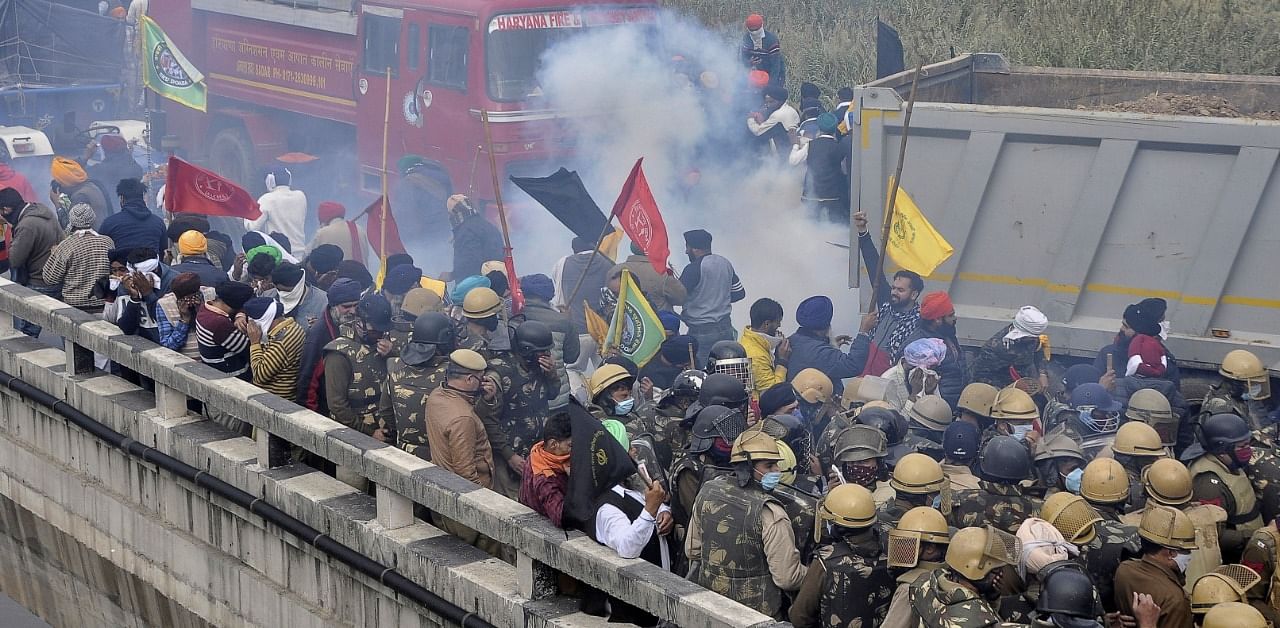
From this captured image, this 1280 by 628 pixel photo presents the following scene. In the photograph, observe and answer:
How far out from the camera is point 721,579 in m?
5.56

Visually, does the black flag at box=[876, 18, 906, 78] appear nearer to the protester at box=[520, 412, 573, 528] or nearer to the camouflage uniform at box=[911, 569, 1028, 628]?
the protester at box=[520, 412, 573, 528]

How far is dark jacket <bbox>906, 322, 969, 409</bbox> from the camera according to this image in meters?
8.58

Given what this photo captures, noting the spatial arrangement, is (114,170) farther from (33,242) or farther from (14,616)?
(14,616)

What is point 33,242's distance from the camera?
1016 cm

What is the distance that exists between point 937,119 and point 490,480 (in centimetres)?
440

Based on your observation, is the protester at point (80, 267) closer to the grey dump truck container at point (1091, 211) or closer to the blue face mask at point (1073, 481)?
the grey dump truck container at point (1091, 211)

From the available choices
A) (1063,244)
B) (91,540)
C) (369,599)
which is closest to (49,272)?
(91,540)

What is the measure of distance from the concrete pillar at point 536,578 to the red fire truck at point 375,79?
7.89m

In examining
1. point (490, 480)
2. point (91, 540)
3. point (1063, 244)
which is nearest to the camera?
point (490, 480)

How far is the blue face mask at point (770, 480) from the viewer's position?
18.6ft

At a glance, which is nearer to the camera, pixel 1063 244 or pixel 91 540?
pixel 91 540

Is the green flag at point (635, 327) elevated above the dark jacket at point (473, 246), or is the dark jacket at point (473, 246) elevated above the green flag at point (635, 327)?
the green flag at point (635, 327)

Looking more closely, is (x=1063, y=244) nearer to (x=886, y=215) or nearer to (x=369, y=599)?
(x=886, y=215)

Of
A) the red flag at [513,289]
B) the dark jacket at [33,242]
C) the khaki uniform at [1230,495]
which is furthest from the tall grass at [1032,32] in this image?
the khaki uniform at [1230,495]
